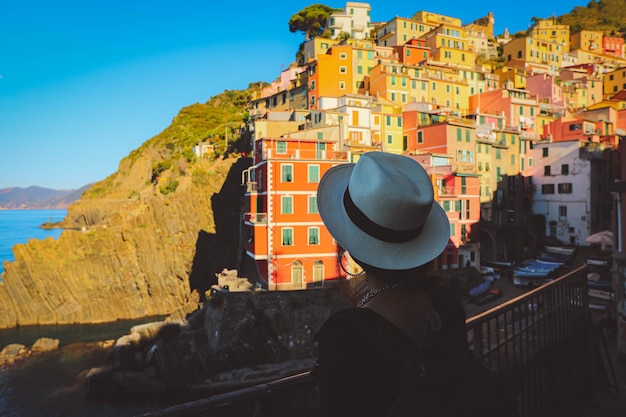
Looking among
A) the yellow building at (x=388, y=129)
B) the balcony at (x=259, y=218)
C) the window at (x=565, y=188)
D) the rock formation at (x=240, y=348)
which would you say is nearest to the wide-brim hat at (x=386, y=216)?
the rock formation at (x=240, y=348)

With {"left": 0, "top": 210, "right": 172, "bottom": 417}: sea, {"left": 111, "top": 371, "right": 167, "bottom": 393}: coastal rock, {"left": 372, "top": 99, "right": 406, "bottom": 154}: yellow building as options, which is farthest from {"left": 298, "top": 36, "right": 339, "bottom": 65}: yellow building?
{"left": 111, "top": 371, "right": 167, "bottom": 393}: coastal rock

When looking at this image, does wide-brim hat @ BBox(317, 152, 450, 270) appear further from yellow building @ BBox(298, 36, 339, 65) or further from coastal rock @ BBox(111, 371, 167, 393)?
yellow building @ BBox(298, 36, 339, 65)

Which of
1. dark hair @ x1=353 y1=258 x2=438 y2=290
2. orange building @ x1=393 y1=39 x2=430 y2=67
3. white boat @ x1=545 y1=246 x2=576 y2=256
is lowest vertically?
white boat @ x1=545 y1=246 x2=576 y2=256

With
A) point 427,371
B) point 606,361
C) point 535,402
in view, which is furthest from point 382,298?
point 606,361

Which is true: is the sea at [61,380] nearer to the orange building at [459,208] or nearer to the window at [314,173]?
the window at [314,173]

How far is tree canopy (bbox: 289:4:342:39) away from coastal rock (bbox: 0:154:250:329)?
98.0 feet

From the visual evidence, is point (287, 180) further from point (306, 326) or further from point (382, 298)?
point (382, 298)

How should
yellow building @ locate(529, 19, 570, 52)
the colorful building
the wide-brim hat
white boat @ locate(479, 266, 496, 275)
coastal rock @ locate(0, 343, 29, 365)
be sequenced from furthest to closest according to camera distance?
yellow building @ locate(529, 19, 570, 52) < the colorful building < white boat @ locate(479, 266, 496, 275) < coastal rock @ locate(0, 343, 29, 365) < the wide-brim hat

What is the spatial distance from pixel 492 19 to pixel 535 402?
85.2m

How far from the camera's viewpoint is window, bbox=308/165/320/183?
24014 mm

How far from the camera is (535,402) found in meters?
4.34

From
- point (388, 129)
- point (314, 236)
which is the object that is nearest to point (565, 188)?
point (388, 129)

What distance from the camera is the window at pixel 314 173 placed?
2401 cm

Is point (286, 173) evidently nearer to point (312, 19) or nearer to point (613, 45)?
point (312, 19)
